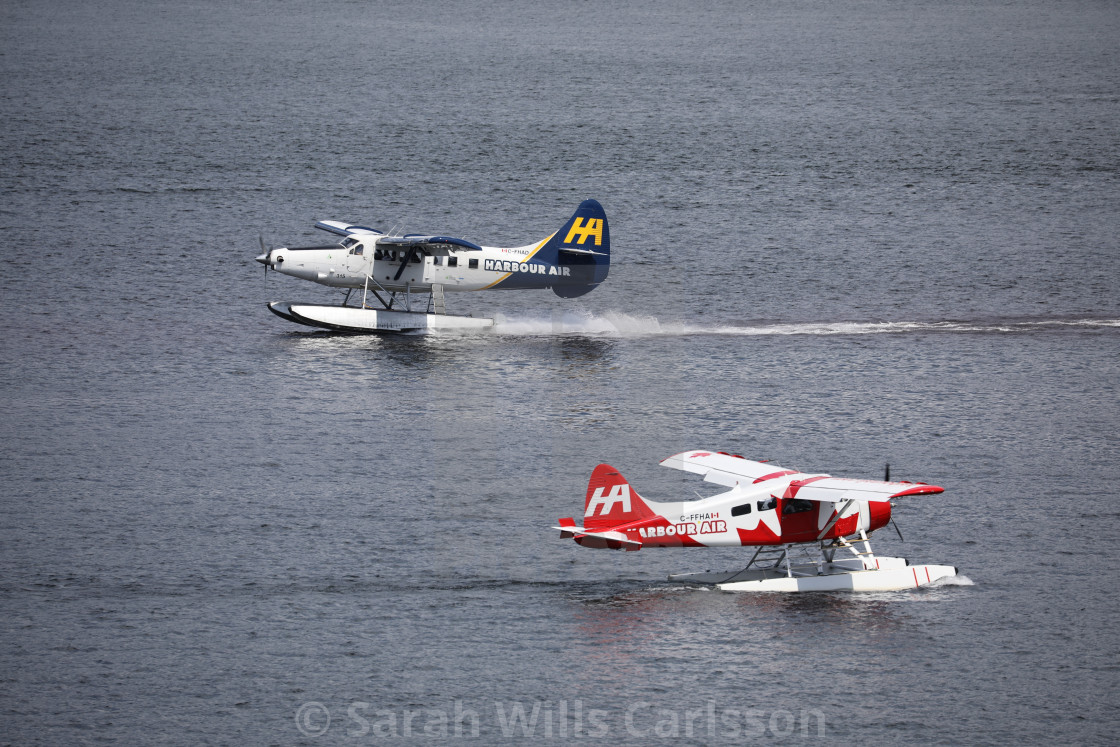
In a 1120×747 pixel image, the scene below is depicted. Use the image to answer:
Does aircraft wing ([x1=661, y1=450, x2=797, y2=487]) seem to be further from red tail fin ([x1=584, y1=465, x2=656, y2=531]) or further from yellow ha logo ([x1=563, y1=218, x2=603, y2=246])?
yellow ha logo ([x1=563, y1=218, x2=603, y2=246])

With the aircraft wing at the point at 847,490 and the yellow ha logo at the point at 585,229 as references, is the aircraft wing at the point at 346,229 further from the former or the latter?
the aircraft wing at the point at 847,490

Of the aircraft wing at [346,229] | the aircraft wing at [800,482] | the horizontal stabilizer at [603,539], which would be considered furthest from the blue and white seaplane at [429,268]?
the horizontal stabilizer at [603,539]

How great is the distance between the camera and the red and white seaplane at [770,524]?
110 ft

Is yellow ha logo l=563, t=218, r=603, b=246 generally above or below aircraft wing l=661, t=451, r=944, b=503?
above

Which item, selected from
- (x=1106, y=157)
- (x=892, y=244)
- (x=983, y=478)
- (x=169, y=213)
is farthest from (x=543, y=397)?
(x=1106, y=157)

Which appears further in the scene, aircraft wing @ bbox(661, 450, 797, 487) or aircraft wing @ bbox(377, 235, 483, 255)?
aircraft wing @ bbox(377, 235, 483, 255)

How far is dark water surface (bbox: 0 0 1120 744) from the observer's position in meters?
32.3

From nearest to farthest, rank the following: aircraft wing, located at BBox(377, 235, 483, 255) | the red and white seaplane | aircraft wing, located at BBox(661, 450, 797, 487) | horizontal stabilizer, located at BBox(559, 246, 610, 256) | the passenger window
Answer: the red and white seaplane, the passenger window, aircraft wing, located at BBox(661, 450, 797, 487), aircraft wing, located at BBox(377, 235, 483, 255), horizontal stabilizer, located at BBox(559, 246, 610, 256)

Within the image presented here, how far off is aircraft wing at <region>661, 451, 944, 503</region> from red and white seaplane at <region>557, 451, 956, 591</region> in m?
0.04

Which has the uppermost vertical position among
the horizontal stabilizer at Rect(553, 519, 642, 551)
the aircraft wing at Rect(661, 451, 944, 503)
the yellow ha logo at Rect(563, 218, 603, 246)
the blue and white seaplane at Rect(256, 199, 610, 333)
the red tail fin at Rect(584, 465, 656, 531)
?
the yellow ha logo at Rect(563, 218, 603, 246)

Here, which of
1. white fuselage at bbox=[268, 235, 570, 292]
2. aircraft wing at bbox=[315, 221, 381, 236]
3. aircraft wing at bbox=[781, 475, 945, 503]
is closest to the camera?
aircraft wing at bbox=[781, 475, 945, 503]

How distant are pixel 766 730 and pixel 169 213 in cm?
6662

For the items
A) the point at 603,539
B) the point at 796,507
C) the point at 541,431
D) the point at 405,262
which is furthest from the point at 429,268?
the point at 796,507

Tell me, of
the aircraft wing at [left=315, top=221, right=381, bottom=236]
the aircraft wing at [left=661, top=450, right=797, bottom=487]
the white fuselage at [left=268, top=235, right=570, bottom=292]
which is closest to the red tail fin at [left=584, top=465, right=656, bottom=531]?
the aircraft wing at [left=661, top=450, right=797, bottom=487]
